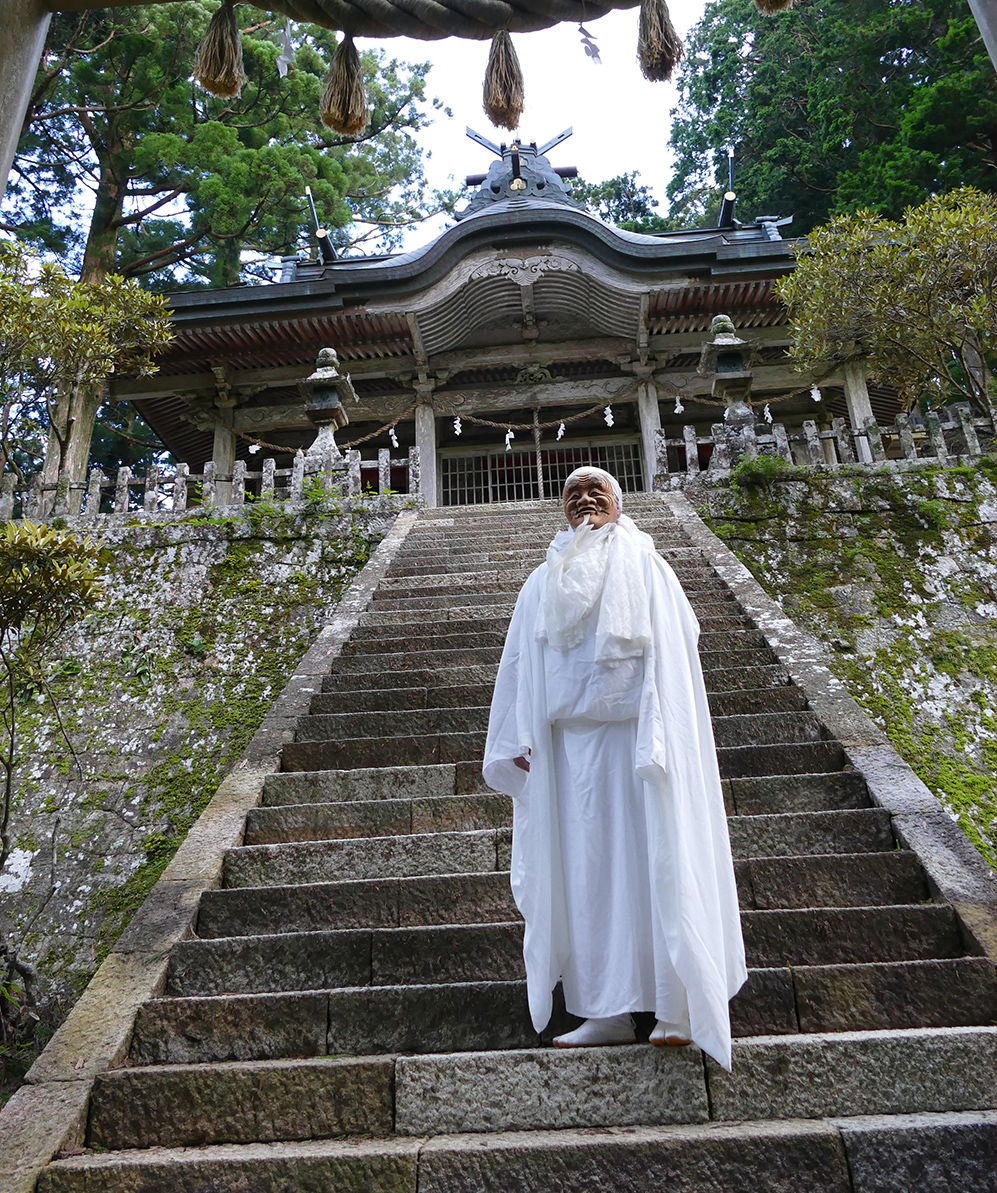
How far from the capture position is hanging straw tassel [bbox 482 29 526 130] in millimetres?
2285

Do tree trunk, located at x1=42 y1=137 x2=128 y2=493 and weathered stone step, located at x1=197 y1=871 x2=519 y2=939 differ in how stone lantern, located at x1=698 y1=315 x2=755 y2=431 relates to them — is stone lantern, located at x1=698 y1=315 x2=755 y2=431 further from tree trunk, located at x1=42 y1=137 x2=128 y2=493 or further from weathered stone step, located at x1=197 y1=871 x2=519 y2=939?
weathered stone step, located at x1=197 y1=871 x2=519 y2=939

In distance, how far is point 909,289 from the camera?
8336mm

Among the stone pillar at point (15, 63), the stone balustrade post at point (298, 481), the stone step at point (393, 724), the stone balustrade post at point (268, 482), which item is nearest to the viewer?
the stone pillar at point (15, 63)

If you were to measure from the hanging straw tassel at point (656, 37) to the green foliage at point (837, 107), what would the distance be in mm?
10106

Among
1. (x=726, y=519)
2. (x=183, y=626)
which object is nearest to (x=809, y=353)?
(x=726, y=519)

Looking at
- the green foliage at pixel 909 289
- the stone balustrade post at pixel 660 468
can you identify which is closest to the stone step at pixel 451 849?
the stone balustrade post at pixel 660 468

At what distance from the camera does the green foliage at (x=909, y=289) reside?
803cm

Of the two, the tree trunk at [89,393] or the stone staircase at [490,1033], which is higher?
the tree trunk at [89,393]

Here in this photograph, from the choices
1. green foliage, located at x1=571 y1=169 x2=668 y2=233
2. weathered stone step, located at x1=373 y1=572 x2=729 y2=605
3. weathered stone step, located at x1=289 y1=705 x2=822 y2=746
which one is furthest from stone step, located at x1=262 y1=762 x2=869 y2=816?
green foliage, located at x1=571 y1=169 x2=668 y2=233

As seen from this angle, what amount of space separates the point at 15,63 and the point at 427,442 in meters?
11.5

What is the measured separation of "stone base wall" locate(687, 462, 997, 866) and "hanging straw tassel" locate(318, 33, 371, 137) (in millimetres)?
4719

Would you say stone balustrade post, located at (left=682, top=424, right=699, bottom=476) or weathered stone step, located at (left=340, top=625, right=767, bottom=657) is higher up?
stone balustrade post, located at (left=682, top=424, right=699, bottom=476)

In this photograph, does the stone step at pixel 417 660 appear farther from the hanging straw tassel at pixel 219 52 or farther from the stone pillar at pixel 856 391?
the stone pillar at pixel 856 391

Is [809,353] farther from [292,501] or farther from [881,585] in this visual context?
[292,501]
